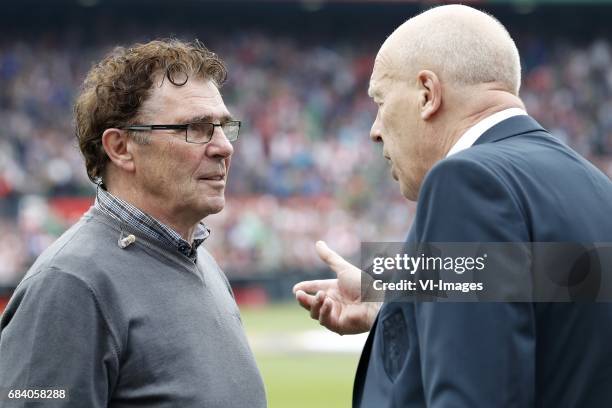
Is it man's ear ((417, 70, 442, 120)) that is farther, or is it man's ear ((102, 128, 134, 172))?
man's ear ((102, 128, 134, 172))

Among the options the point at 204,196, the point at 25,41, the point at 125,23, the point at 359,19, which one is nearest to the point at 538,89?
the point at 359,19

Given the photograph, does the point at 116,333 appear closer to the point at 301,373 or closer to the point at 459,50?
the point at 459,50

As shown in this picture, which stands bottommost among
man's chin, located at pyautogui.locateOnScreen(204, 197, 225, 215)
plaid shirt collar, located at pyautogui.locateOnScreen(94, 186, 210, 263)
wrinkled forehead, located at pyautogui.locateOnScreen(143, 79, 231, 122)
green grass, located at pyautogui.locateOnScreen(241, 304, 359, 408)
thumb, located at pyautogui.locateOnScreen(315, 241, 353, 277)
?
green grass, located at pyautogui.locateOnScreen(241, 304, 359, 408)

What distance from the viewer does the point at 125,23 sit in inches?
1200

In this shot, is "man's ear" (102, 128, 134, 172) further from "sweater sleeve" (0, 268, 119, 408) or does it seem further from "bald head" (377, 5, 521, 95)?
"bald head" (377, 5, 521, 95)

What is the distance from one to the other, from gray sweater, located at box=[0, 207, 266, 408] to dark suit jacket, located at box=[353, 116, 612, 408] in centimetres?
77

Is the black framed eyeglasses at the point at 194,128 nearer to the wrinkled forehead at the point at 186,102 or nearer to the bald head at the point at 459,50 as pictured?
the wrinkled forehead at the point at 186,102

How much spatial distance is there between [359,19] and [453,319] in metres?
31.1

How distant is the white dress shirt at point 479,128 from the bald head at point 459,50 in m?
0.07

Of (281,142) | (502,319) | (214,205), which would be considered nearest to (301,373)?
(214,205)

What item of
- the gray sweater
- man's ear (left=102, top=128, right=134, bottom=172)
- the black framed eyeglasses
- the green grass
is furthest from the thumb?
the green grass

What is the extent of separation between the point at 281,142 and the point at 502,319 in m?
25.3

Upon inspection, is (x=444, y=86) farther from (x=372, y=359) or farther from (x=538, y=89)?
(x=538, y=89)

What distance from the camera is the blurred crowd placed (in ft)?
76.5
